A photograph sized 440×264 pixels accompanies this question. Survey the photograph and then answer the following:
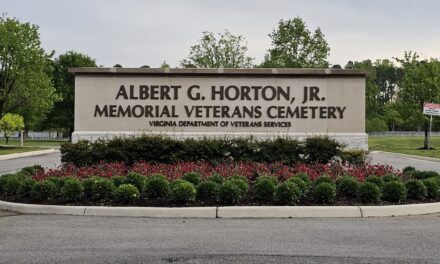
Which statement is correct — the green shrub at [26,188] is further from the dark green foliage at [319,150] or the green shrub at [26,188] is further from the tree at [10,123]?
the tree at [10,123]

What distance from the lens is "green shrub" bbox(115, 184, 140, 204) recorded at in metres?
9.24

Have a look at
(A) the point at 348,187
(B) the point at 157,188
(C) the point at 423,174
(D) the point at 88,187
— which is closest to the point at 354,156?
(C) the point at 423,174

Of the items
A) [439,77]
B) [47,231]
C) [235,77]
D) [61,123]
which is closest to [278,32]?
[439,77]

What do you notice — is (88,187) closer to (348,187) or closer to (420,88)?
(348,187)

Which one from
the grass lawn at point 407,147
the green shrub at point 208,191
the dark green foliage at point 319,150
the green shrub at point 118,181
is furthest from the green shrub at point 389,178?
the grass lawn at point 407,147

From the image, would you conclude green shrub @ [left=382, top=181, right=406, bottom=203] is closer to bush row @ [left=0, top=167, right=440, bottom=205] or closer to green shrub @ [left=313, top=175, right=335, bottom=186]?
bush row @ [left=0, top=167, right=440, bottom=205]

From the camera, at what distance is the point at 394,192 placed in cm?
951

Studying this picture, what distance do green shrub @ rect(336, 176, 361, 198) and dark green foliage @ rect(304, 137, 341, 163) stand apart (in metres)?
3.67

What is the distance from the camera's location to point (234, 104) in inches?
598

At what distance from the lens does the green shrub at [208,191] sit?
367 inches

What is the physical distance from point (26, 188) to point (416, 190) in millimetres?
7168

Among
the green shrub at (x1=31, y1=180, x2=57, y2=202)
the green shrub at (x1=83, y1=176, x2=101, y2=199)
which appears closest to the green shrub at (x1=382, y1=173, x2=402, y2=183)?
the green shrub at (x1=83, y1=176, x2=101, y2=199)

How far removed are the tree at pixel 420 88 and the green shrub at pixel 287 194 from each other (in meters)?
32.0

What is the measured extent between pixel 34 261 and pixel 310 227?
3.87 metres
